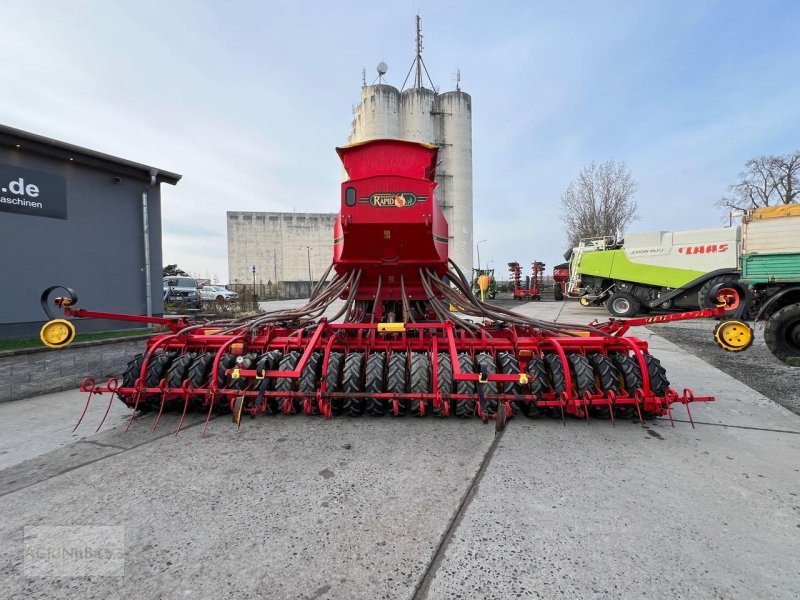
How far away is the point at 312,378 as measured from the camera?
12.0ft

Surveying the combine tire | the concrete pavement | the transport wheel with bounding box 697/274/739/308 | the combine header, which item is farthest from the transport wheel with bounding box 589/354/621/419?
the transport wheel with bounding box 697/274/739/308

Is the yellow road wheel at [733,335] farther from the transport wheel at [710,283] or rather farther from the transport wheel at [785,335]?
the transport wheel at [710,283]

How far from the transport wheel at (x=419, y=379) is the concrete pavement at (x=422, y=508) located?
0.64ft

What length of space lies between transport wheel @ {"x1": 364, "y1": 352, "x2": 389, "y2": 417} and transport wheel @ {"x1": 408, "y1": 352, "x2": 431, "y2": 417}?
271 mm

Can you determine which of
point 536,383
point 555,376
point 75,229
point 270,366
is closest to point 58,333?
point 270,366

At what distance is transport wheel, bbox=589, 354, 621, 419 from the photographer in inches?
139

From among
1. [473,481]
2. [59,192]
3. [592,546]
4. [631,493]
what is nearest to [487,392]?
[473,481]

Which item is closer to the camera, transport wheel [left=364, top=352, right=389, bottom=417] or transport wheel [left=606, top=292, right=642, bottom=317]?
transport wheel [left=364, top=352, right=389, bottom=417]

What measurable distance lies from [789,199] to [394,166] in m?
38.8

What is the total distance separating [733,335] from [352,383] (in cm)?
334

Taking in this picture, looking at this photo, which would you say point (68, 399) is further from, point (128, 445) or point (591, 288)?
point (591, 288)

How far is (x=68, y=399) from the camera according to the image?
466 cm

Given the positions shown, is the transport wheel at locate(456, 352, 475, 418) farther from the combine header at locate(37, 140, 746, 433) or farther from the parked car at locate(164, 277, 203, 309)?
the parked car at locate(164, 277, 203, 309)

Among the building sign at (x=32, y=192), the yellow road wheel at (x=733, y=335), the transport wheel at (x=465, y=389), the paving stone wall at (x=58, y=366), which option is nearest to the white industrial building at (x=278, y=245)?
the building sign at (x=32, y=192)
